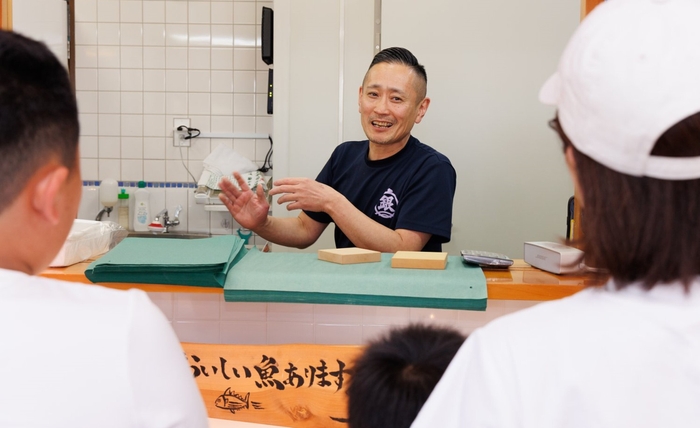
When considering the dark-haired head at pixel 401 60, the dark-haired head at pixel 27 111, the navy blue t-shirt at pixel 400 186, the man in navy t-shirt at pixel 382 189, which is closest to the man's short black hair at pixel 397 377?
the dark-haired head at pixel 27 111

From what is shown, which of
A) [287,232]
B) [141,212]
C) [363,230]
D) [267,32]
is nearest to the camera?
[363,230]

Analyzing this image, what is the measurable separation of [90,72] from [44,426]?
3835 mm

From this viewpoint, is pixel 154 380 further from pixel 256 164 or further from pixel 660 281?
pixel 256 164

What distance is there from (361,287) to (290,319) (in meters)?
0.23

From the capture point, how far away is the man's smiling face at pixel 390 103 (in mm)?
2404

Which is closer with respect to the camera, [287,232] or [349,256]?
→ [349,256]

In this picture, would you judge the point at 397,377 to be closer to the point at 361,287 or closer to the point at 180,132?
the point at 361,287

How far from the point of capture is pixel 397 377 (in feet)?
2.64

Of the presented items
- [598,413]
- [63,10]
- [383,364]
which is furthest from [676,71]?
[63,10]

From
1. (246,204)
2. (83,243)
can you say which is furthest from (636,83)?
(246,204)

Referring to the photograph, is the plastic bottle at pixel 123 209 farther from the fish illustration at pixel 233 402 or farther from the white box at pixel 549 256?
the white box at pixel 549 256

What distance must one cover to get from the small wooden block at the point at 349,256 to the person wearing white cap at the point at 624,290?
100cm

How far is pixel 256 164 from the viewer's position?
408 cm

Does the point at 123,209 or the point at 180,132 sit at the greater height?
the point at 180,132
